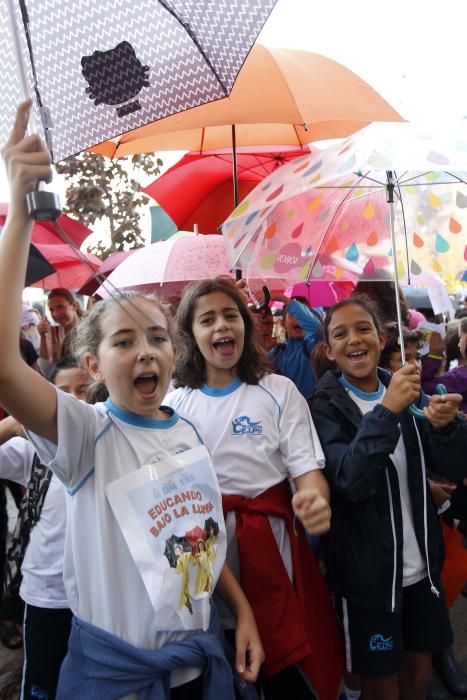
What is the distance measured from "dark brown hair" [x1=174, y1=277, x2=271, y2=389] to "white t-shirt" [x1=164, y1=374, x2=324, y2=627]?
168 millimetres

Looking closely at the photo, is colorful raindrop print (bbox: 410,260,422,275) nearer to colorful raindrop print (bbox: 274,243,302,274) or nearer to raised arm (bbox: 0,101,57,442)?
colorful raindrop print (bbox: 274,243,302,274)

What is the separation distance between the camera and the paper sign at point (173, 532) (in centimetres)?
144

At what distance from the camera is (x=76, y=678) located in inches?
58.0

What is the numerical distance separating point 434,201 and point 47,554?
8.00 feet

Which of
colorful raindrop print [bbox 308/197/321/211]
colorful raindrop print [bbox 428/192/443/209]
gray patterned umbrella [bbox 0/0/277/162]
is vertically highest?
gray patterned umbrella [bbox 0/0/277/162]

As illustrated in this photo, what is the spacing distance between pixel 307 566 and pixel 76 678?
36.8 inches

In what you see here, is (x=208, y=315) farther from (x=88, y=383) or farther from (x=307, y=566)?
(x=307, y=566)

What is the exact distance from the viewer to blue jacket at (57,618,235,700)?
1408 mm

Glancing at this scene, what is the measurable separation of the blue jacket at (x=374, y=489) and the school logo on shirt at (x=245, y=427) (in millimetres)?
276

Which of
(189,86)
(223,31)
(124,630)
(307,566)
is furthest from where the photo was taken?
(307,566)

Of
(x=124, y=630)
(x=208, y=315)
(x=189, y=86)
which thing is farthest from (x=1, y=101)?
(x=124, y=630)

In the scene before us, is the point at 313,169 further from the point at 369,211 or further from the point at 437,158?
the point at 369,211

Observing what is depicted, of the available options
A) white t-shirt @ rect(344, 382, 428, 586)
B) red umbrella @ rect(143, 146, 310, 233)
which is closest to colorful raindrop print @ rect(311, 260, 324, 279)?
white t-shirt @ rect(344, 382, 428, 586)

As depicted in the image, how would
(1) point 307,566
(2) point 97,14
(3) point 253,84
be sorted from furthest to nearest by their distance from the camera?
1. (3) point 253,84
2. (1) point 307,566
3. (2) point 97,14
